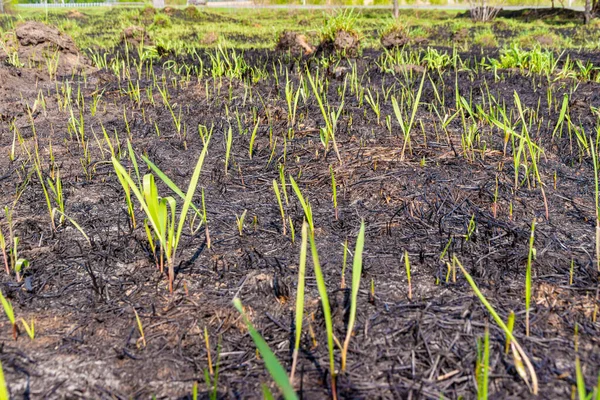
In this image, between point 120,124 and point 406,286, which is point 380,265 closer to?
point 406,286

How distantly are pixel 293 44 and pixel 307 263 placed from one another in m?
5.21

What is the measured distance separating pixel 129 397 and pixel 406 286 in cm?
80

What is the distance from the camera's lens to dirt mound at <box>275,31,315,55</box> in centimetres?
635

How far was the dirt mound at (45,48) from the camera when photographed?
4.96 m

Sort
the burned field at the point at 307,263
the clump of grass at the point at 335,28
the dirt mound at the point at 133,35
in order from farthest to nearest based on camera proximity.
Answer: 1. the dirt mound at the point at 133,35
2. the clump of grass at the point at 335,28
3. the burned field at the point at 307,263

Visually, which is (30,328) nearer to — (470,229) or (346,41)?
(470,229)

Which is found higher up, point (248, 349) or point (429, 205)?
point (429, 205)

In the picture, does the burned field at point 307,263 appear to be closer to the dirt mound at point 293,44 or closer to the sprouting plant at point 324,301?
the sprouting plant at point 324,301

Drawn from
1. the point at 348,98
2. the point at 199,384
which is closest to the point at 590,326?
the point at 199,384

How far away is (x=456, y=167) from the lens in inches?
95.3

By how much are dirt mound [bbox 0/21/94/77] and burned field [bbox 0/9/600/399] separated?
6.45ft

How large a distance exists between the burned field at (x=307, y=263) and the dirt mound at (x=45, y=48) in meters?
1.97

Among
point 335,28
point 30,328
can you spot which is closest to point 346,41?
point 335,28

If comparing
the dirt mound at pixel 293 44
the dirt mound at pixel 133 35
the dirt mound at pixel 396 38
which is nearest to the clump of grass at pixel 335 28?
the dirt mound at pixel 293 44
